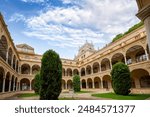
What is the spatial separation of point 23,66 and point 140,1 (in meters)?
34.7

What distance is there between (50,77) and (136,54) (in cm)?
1785

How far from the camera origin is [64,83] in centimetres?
4103

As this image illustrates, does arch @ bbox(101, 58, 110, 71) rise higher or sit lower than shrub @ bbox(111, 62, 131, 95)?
higher

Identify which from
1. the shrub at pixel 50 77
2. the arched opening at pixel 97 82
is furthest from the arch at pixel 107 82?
the shrub at pixel 50 77

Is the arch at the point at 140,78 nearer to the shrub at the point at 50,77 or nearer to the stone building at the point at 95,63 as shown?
the stone building at the point at 95,63

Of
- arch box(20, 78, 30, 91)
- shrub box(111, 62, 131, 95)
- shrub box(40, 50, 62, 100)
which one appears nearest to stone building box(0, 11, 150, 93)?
arch box(20, 78, 30, 91)

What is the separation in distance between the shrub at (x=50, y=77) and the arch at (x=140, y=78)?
15285 millimetres

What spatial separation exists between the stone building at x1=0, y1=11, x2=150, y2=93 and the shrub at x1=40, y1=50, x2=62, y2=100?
7227 mm

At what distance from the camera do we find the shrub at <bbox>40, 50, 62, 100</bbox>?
1104 cm

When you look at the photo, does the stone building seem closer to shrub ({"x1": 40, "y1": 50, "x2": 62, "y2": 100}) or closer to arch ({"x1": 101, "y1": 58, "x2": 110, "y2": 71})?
arch ({"x1": 101, "y1": 58, "x2": 110, "y2": 71})

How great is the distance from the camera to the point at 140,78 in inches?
885

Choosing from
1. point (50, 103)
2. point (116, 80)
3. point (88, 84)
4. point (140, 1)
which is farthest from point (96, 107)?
point (88, 84)

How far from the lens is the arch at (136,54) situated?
22041 mm

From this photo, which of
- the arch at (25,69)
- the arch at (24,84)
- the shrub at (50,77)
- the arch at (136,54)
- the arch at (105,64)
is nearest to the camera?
the shrub at (50,77)
